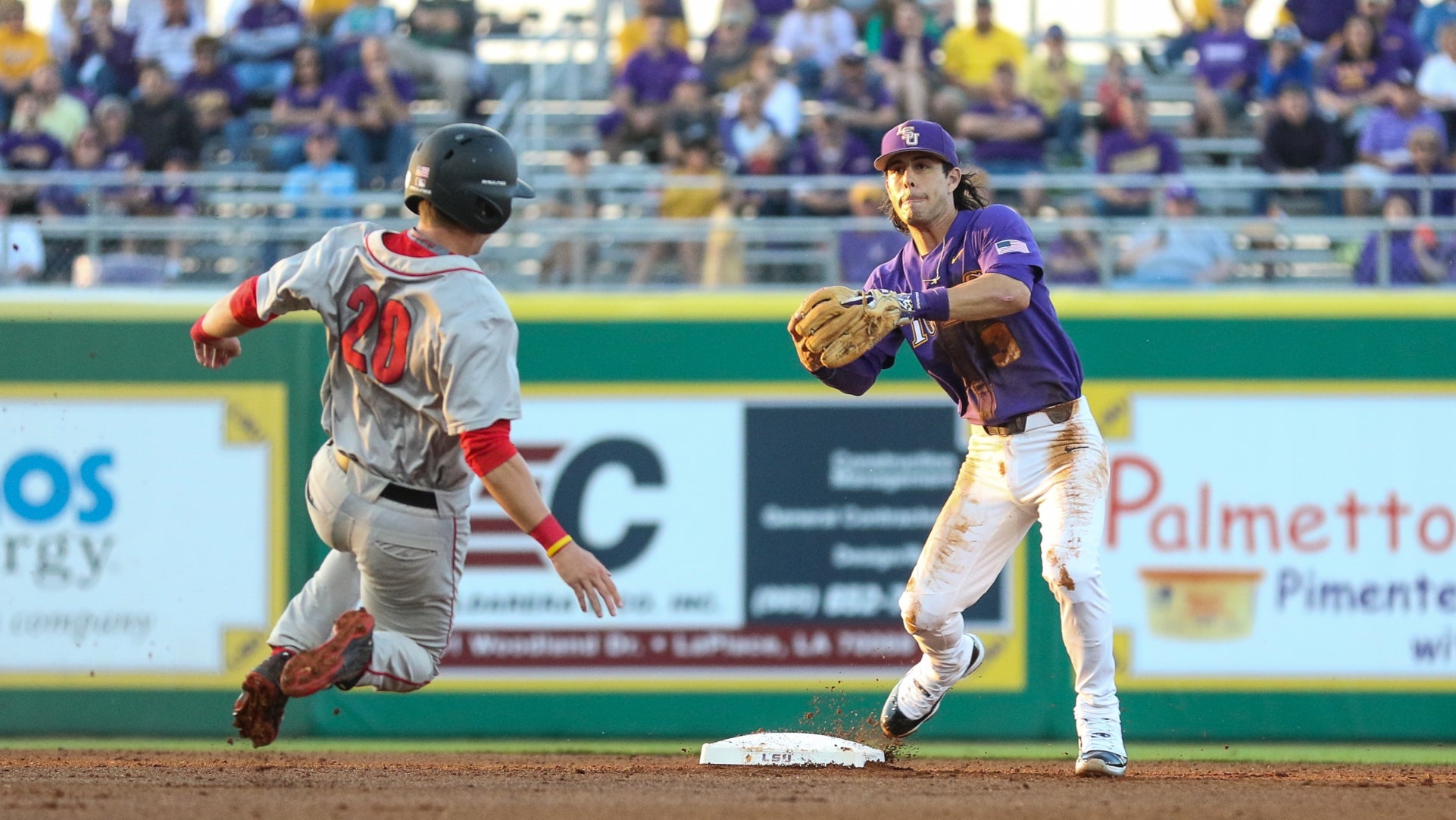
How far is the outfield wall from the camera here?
9102 millimetres

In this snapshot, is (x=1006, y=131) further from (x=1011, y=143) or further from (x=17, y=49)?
(x=17, y=49)

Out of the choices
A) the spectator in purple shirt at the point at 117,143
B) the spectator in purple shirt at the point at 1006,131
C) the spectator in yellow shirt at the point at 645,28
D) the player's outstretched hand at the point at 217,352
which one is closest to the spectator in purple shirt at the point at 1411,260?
the spectator in purple shirt at the point at 1006,131

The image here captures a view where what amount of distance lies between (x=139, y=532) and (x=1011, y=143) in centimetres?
663

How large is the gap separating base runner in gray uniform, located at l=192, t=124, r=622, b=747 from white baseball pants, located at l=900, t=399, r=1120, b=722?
5.64 feet

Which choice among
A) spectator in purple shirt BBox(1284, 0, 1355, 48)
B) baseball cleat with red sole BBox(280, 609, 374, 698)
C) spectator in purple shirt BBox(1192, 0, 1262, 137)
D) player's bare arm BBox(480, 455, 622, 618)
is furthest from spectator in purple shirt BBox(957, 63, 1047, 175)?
baseball cleat with red sole BBox(280, 609, 374, 698)

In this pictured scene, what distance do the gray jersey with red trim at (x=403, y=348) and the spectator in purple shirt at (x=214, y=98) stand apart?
8064 mm

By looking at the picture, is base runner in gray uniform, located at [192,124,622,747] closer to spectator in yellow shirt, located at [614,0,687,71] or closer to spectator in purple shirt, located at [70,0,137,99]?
spectator in yellow shirt, located at [614,0,687,71]

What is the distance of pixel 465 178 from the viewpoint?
5363mm

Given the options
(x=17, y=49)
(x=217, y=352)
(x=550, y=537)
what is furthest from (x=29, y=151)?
(x=550, y=537)

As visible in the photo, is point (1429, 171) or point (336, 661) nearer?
point (336, 661)

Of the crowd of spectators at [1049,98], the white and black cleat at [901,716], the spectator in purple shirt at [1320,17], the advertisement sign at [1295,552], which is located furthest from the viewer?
the spectator in purple shirt at [1320,17]

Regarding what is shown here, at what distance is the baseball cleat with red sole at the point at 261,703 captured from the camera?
529 centimetres

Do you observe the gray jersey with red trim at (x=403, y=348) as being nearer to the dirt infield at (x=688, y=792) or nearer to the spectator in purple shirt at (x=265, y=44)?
the dirt infield at (x=688, y=792)

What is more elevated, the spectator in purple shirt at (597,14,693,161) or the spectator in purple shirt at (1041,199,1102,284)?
the spectator in purple shirt at (597,14,693,161)
